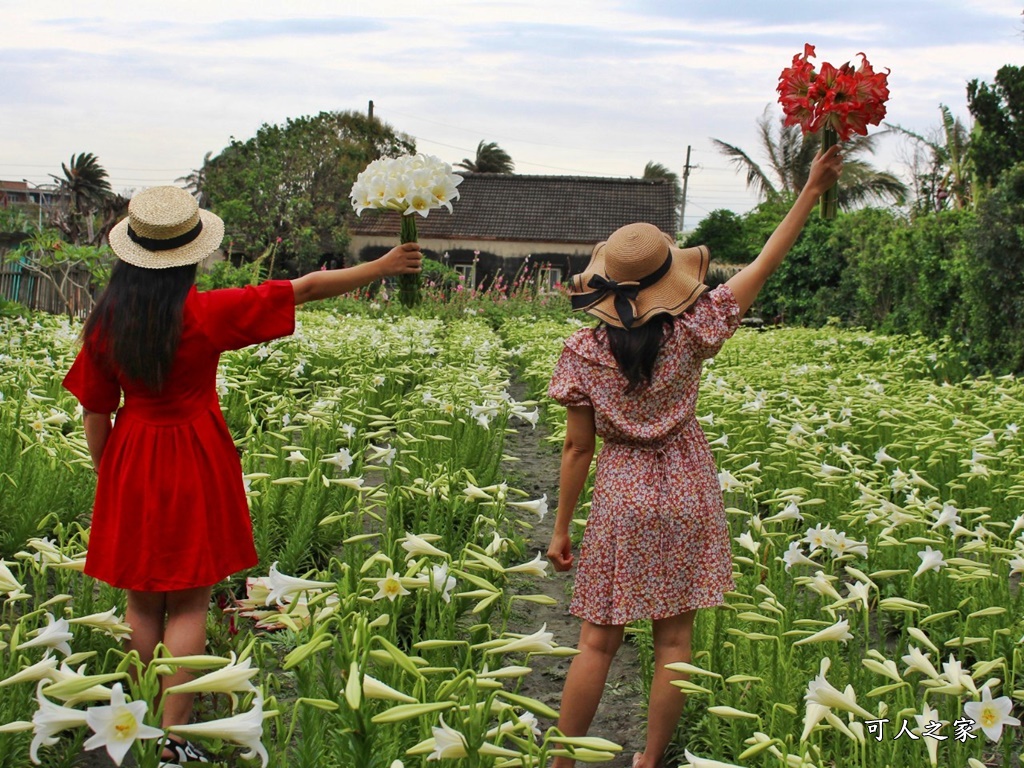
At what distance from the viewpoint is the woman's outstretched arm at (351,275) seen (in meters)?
2.79

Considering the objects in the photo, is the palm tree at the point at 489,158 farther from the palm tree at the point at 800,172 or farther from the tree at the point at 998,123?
the tree at the point at 998,123

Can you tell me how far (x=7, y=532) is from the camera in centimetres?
396

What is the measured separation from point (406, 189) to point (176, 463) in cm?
108

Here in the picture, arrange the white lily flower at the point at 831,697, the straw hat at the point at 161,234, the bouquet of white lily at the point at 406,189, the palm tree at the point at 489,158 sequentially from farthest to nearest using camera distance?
the palm tree at the point at 489,158
the bouquet of white lily at the point at 406,189
the straw hat at the point at 161,234
the white lily flower at the point at 831,697

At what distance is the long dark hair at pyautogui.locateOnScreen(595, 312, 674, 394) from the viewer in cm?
274

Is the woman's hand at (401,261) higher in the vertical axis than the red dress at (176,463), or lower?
higher

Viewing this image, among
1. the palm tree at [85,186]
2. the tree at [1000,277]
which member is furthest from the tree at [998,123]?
the palm tree at [85,186]

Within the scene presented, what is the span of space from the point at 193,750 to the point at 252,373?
4.71 meters

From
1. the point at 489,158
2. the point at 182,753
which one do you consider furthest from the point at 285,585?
the point at 489,158

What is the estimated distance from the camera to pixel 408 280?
3268 millimetres

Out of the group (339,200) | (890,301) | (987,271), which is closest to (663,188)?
(339,200)

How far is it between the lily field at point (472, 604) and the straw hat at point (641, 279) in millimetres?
759

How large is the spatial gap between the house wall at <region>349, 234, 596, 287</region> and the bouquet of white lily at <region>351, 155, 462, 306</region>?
1291 inches

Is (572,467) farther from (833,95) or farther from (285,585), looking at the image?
(833,95)
